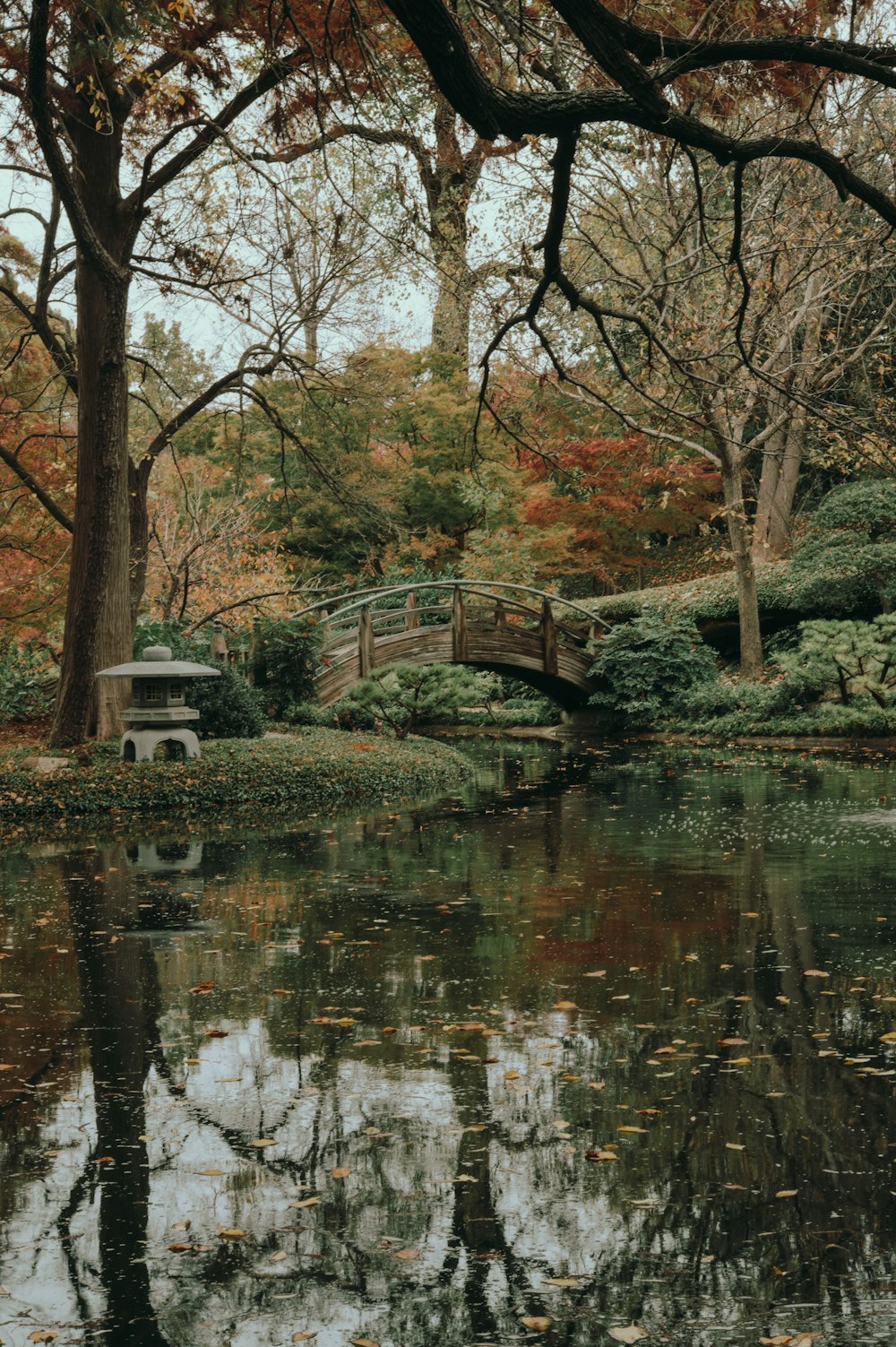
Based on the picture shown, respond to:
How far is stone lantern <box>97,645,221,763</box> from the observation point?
51.0 ft

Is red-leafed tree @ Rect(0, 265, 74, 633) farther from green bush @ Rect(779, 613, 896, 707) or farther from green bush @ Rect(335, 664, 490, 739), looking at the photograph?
green bush @ Rect(779, 613, 896, 707)

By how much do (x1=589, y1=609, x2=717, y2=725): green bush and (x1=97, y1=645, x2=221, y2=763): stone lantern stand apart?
11122 millimetres

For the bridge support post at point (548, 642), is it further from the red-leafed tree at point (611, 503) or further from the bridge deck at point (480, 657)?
the red-leafed tree at point (611, 503)

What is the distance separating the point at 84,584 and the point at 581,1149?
41.7ft

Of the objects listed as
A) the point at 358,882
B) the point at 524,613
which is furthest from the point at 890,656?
the point at 358,882

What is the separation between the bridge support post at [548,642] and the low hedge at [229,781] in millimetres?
7808

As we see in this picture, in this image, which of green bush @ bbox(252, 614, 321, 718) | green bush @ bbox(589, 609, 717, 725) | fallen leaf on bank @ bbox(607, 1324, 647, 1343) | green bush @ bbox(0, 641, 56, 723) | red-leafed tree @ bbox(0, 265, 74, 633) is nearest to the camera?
fallen leaf on bank @ bbox(607, 1324, 647, 1343)

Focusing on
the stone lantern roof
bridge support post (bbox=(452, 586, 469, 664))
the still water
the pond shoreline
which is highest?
bridge support post (bbox=(452, 586, 469, 664))

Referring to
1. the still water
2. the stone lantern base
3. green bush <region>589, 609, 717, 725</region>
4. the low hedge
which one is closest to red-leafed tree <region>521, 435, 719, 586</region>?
green bush <region>589, 609, 717, 725</region>

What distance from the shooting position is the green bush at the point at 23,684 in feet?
64.6

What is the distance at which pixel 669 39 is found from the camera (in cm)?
557

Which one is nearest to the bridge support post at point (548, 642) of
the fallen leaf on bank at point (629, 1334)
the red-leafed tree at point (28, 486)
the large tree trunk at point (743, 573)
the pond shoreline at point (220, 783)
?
the large tree trunk at point (743, 573)

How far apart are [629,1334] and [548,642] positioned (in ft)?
73.6

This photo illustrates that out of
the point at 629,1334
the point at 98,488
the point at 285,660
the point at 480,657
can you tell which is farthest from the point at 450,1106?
the point at 480,657
